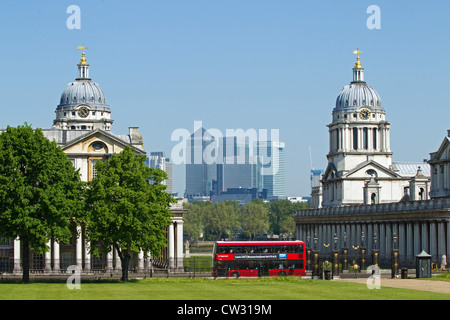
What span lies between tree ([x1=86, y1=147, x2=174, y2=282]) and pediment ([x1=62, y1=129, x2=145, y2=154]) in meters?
21.1

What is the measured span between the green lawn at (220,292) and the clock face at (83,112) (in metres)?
93.7

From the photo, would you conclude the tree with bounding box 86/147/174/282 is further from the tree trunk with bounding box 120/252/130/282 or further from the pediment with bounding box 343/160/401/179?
the pediment with bounding box 343/160/401/179

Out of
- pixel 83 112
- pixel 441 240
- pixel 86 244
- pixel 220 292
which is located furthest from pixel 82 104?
pixel 220 292

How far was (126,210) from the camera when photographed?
284 ft

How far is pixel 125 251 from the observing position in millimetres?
90000

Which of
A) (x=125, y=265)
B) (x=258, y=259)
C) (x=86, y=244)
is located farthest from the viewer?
(x=86, y=244)

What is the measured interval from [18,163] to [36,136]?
10.00 feet

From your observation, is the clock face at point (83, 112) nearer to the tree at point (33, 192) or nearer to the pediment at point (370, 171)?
the pediment at point (370, 171)

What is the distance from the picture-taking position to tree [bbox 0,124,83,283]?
83.8 m

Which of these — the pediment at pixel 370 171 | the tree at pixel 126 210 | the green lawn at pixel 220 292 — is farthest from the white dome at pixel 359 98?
the green lawn at pixel 220 292

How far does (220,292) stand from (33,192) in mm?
23268

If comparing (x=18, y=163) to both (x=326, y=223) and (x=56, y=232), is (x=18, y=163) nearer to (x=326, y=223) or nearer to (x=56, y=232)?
(x=56, y=232)

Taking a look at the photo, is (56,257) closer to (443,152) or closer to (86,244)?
(86,244)
